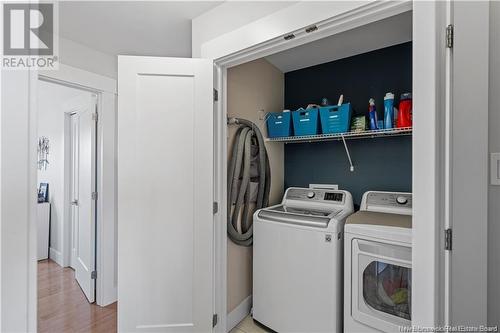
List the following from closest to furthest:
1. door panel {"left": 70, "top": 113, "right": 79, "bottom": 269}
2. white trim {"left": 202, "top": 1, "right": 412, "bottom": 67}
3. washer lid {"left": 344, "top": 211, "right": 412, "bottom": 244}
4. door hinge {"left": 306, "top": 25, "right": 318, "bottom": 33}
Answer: white trim {"left": 202, "top": 1, "right": 412, "bottom": 67} → door hinge {"left": 306, "top": 25, "right": 318, "bottom": 33} → washer lid {"left": 344, "top": 211, "right": 412, "bottom": 244} → door panel {"left": 70, "top": 113, "right": 79, "bottom": 269}

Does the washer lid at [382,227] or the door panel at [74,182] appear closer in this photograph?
the washer lid at [382,227]

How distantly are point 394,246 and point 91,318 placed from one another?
2.46m

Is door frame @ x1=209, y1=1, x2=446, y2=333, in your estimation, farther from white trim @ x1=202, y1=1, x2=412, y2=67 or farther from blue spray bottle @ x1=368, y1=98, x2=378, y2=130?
blue spray bottle @ x1=368, y1=98, x2=378, y2=130

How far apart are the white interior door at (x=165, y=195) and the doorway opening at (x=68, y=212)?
0.78 metres

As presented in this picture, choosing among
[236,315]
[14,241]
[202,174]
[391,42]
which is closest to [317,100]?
[391,42]

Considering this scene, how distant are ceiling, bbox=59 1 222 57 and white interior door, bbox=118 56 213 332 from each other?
1.23 feet

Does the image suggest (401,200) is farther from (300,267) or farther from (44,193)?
(44,193)

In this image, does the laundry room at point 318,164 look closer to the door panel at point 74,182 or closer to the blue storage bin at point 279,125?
the blue storage bin at point 279,125

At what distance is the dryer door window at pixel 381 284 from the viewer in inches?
62.0

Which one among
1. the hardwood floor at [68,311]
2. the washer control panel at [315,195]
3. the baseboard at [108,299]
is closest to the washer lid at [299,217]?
the washer control panel at [315,195]

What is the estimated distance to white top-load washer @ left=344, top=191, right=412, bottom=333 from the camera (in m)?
1.57

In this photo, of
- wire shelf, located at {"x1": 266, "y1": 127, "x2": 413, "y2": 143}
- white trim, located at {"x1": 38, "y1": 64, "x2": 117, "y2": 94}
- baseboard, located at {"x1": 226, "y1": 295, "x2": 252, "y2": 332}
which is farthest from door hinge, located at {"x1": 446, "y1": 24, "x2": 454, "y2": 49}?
white trim, located at {"x1": 38, "y1": 64, "x2": 117, "y2": 94}

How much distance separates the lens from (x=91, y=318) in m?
2.25

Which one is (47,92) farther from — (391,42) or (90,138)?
(391,42)
